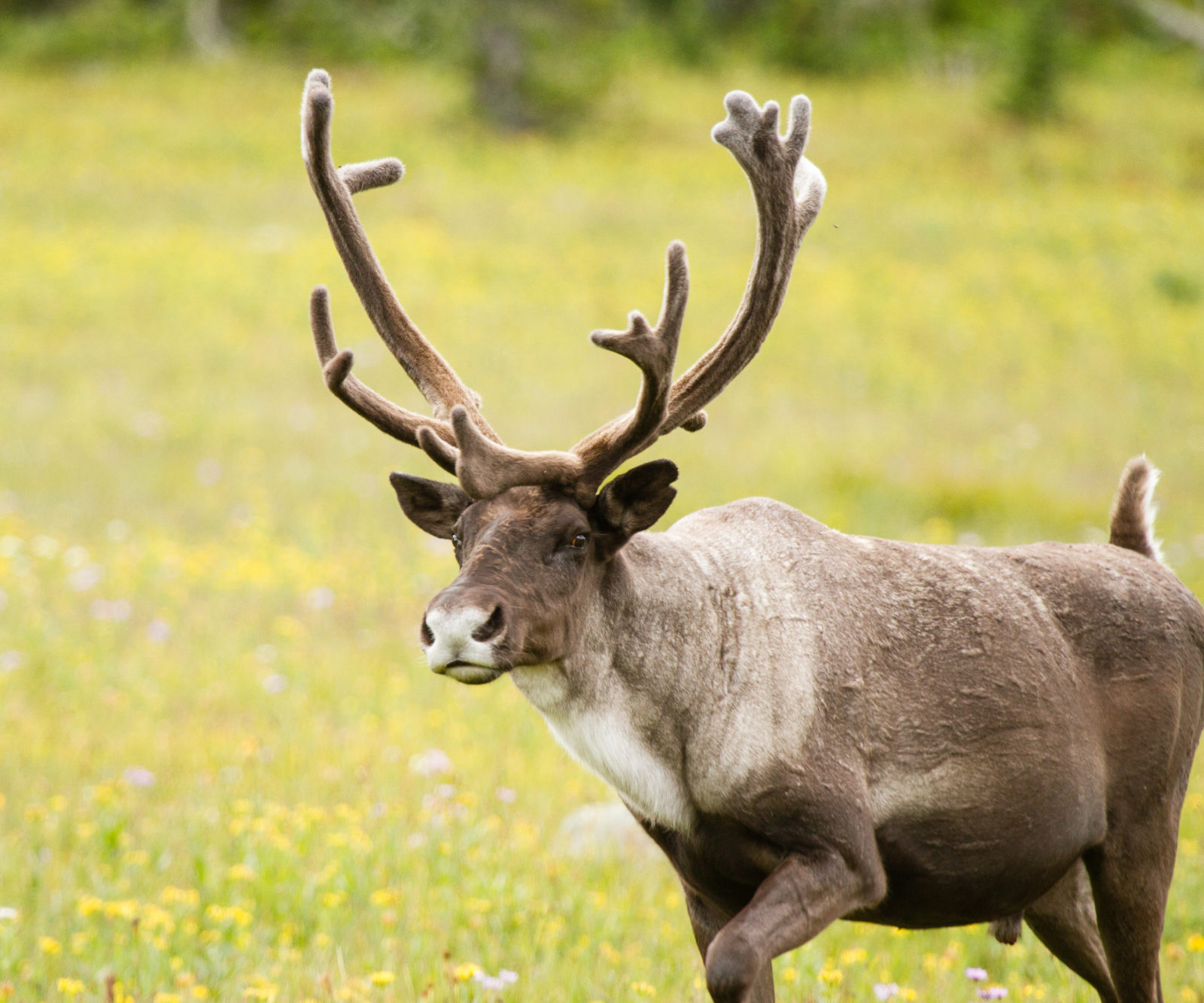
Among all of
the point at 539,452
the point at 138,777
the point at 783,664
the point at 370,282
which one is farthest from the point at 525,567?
the point at 138,777

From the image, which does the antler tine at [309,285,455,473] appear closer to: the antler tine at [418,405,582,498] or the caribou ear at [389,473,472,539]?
the caribou ear at [389,473,472,539]

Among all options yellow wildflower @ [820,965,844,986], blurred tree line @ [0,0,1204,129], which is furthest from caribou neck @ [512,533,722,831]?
blurred tree line @ [0,0,1204,129]

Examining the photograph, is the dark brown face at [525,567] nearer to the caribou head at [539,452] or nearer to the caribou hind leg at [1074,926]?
the caribou head at [539,452]

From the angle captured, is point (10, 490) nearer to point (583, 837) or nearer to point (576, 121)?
point (583, 837)

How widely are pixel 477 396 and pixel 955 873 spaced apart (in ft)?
6.28

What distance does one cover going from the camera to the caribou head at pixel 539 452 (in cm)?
304

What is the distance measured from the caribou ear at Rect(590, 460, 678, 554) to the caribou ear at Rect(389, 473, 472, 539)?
39 centimetres

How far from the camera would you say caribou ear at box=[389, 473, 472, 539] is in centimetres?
354

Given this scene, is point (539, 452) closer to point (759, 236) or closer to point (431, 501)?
point (431, 501)

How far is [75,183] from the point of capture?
79.3ft

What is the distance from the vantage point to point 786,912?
10.0 ft

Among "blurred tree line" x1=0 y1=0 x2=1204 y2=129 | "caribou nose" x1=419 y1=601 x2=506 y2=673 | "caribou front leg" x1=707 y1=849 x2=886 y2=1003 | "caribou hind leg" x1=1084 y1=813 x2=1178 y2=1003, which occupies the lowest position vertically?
"blurred tree line" x1=0 y1=0 x2=1204 y2=129

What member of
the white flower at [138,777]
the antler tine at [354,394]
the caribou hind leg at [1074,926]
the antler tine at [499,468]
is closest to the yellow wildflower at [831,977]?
the caribou hind leg at [1074,926]

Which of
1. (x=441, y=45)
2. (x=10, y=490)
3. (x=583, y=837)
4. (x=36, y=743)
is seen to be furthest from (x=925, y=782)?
(x=441, y=45)
